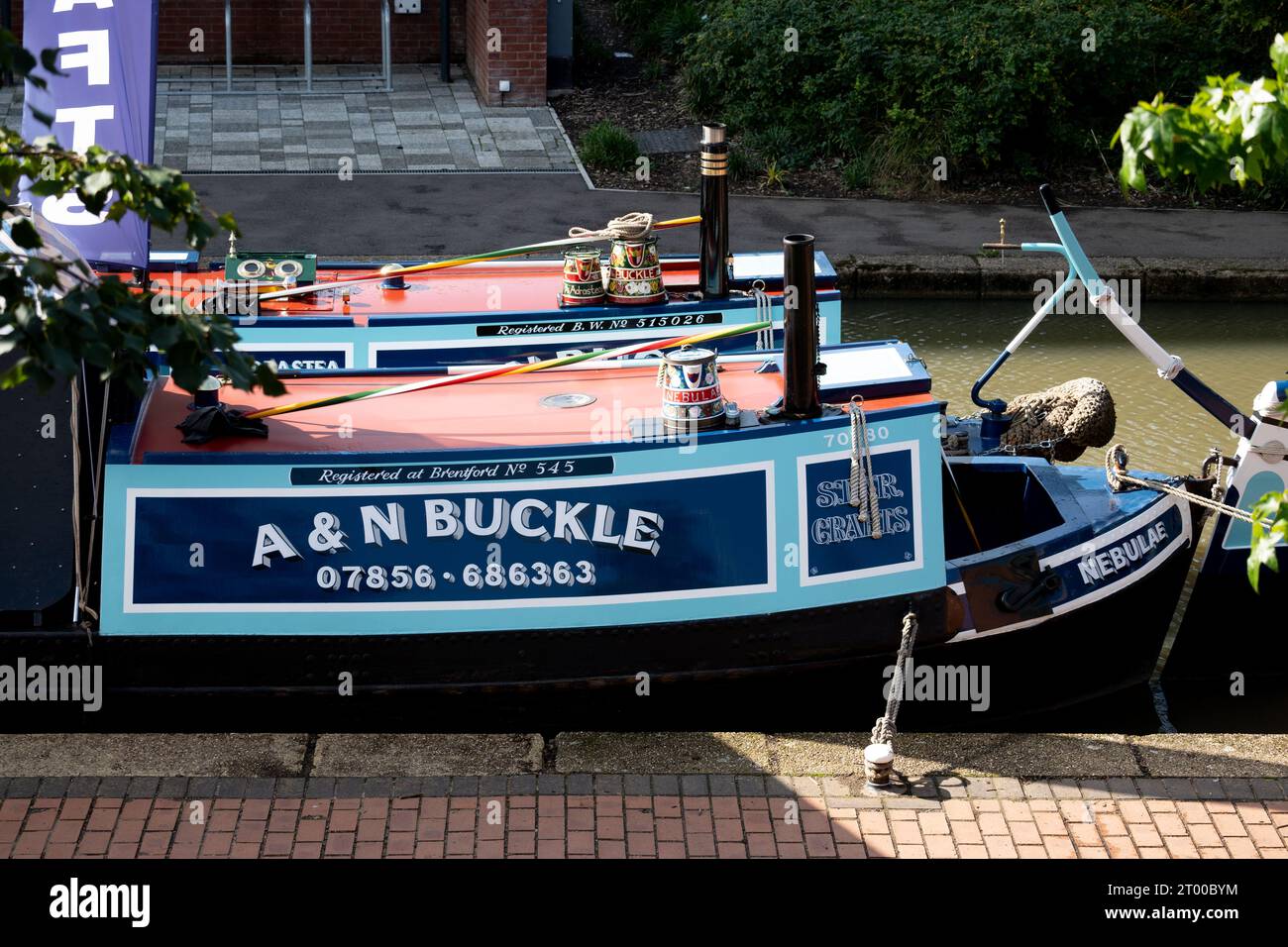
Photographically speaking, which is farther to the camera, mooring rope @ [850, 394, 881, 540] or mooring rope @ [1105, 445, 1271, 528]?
mooring rope @ [1105, 445, 1271, 528]

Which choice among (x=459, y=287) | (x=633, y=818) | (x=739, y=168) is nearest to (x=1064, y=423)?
(x=459, y=287)

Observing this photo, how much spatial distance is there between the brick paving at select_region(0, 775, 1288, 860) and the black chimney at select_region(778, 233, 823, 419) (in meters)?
1.72

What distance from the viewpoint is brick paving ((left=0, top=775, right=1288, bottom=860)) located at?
5.68 metres

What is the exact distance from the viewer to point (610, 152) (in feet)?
57.2

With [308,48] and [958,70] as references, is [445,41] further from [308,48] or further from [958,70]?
[958,70]

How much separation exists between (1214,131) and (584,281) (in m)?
5.45

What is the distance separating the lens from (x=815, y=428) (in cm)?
702

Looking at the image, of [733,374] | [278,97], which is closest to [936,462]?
[733,374]

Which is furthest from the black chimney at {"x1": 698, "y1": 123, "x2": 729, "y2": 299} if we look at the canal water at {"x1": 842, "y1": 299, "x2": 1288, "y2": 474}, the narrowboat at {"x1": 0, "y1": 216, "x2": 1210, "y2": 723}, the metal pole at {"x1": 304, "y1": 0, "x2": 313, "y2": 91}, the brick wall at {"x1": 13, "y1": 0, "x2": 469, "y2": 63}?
the brick wall at {"x1": 13, "y1": 0, "x2": 469, "y2": 63}

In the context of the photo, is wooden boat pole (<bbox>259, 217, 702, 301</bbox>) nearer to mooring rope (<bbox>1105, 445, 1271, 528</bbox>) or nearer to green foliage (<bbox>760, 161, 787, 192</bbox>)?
mooring rope (<bbox>1105, 445, 1271, 528</bbox>)

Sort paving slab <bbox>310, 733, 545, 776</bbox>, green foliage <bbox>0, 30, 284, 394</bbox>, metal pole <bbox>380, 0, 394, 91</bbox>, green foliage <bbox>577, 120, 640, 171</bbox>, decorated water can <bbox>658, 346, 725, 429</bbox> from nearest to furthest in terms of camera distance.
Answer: green foliage <bbox>0, 30, 284, 394</bbox>, paving slab <bbox>310, 733, 545, 776</bbox>, decorated water can <bbox>658, 346, 725, 429</bbox>, green foliage <bbox>577, 120, 640, 171</bbox>, metal pole <bbox>380, 0, 394, 91</bbox>
